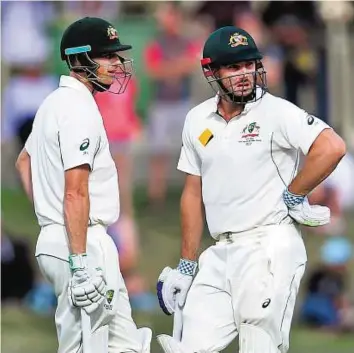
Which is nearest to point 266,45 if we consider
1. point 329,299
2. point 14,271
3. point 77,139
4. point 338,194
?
point 338,194

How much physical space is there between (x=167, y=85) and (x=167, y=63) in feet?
0.79

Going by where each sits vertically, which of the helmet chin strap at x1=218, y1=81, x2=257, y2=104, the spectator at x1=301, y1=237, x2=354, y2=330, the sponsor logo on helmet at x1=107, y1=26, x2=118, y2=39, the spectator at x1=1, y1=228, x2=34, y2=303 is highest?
the sponsor logo on helmet at x1=107, y1=26, x2=118, y2=39

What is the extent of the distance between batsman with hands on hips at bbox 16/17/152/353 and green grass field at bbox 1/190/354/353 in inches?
113

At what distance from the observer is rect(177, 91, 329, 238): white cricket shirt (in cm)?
739

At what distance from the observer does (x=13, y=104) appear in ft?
45.1

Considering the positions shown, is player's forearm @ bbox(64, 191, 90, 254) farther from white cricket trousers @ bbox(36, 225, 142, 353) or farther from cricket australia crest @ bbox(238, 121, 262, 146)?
cricket australia crest @ bbox(238, 121, 262, 146)

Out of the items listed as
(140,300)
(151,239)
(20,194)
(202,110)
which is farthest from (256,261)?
(20,194)


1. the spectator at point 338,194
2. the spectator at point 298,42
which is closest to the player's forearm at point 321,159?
the spectator at point 338,194

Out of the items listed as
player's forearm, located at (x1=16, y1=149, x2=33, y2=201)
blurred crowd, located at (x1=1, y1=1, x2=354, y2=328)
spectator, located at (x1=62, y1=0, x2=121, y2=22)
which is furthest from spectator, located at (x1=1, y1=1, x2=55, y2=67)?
player's forearm, located at (x1=16, y1=149, x2=33, y2=201)

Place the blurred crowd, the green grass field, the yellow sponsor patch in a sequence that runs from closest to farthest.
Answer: the yellow sponsor patch, the green grass field, the blurred crowd

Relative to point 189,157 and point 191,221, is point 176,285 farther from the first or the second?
point 189,157

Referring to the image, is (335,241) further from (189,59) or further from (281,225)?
(281,225)

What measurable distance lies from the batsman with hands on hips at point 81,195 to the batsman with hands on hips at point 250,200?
48 centimetres

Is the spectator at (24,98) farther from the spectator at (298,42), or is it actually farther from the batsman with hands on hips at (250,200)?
the batsman with hands on hips at (250,200)
